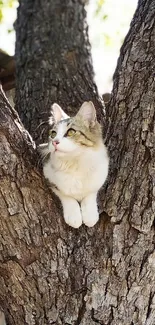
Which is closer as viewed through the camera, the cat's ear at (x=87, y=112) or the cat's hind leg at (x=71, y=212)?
the cat's hind leg at (x=71, y=212)

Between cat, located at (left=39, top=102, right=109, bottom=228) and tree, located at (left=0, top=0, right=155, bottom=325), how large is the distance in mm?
51

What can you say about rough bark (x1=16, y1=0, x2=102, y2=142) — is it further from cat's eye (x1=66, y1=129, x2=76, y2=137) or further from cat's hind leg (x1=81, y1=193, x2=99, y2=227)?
cat's hind leg (x1=81, y1=193, x2=99, y2=227)

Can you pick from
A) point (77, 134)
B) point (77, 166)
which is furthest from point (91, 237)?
point (77, 134)

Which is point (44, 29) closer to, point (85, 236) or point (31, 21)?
point (31, 21)

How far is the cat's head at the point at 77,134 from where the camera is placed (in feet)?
8.30

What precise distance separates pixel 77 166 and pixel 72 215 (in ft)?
0.82

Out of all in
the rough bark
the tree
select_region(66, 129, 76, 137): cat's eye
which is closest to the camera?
the tree

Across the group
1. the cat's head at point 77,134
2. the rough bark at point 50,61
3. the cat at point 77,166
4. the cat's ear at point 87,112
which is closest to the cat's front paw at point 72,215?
the cat at point 77,166

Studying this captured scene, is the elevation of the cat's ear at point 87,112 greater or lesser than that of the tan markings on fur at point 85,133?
greater

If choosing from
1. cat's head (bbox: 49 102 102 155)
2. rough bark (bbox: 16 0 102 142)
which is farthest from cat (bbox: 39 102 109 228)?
rough bark (bbox: 16 0 102 142)

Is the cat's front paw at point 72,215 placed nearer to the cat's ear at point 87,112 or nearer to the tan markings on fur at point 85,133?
the tan markings on fur at point 85,133

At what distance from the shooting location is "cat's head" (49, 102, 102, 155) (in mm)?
2529

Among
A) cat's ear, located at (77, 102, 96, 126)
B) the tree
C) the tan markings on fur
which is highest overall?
cat's ear, located at (77, 102, 96, 126)

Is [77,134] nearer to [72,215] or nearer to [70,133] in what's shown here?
[70,133]
